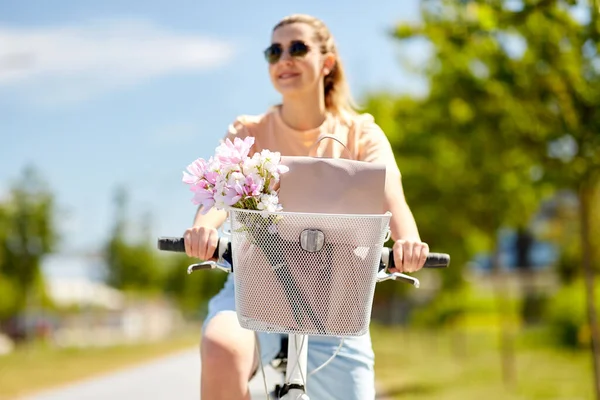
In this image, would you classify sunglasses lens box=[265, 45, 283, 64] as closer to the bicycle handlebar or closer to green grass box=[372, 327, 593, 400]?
the bicycle handlebar

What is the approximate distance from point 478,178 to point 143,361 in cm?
999

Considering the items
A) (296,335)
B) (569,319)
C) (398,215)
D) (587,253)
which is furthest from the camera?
(569,319)

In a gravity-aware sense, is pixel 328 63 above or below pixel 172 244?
above

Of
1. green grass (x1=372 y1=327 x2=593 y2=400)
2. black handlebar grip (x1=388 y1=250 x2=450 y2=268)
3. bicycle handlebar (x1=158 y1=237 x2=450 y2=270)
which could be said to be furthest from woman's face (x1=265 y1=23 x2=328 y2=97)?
green grass (x1=372 y1=327 x2=593 y2=400)

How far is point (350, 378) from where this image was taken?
281 centimetres

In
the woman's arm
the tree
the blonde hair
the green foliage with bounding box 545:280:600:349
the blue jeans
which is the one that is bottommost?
the green foliage with bounding box 545:280:600:349

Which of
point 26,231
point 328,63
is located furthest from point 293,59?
point 26,231

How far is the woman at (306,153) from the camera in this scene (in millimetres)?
2572

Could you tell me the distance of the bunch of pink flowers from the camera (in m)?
2.32

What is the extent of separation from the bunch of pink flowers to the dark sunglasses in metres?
0.75

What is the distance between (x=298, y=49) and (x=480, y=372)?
39.7 ft

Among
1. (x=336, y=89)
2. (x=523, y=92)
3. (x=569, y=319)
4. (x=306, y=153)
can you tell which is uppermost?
(x=523, y=92)

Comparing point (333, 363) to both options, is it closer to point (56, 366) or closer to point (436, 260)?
point (436, 260)

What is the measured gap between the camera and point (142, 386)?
12.8 m
